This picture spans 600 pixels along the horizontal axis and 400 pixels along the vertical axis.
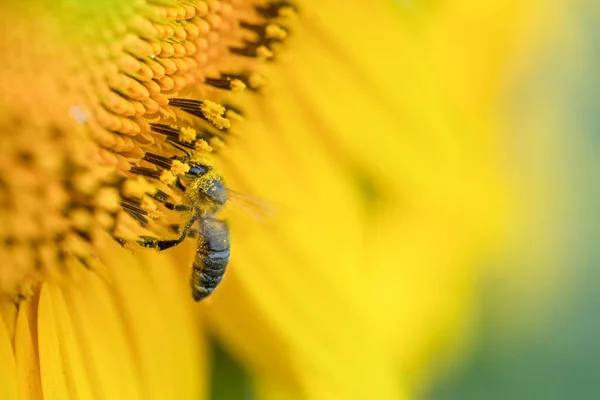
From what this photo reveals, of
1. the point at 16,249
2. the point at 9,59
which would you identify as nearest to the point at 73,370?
the point at 16,249

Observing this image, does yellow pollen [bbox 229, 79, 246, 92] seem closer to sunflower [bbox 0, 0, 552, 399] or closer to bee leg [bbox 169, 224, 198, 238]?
sunflower [bbox 0, 0, 552, 399]

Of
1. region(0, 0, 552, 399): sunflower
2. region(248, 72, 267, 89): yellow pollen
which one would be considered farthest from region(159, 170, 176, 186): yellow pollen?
region(248, 72, 267, 89): yellow pollen

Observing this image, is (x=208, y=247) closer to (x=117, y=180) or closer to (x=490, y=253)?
(x=117, y=180)

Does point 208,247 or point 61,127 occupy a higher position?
point 61,127

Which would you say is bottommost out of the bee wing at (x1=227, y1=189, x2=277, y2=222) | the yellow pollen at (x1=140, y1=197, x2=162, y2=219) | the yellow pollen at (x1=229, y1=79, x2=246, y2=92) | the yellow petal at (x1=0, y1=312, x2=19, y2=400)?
the yellow petal at (x1=0, y1=312, x2=19, y2=400)

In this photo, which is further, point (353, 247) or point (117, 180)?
point (353, 247)

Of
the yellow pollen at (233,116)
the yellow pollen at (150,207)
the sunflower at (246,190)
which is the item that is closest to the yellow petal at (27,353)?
the sunflower at (246,190)

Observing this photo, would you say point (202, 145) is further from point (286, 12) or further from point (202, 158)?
point (286, 12)

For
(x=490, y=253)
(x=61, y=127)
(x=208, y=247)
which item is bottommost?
(x=490, y=253)
